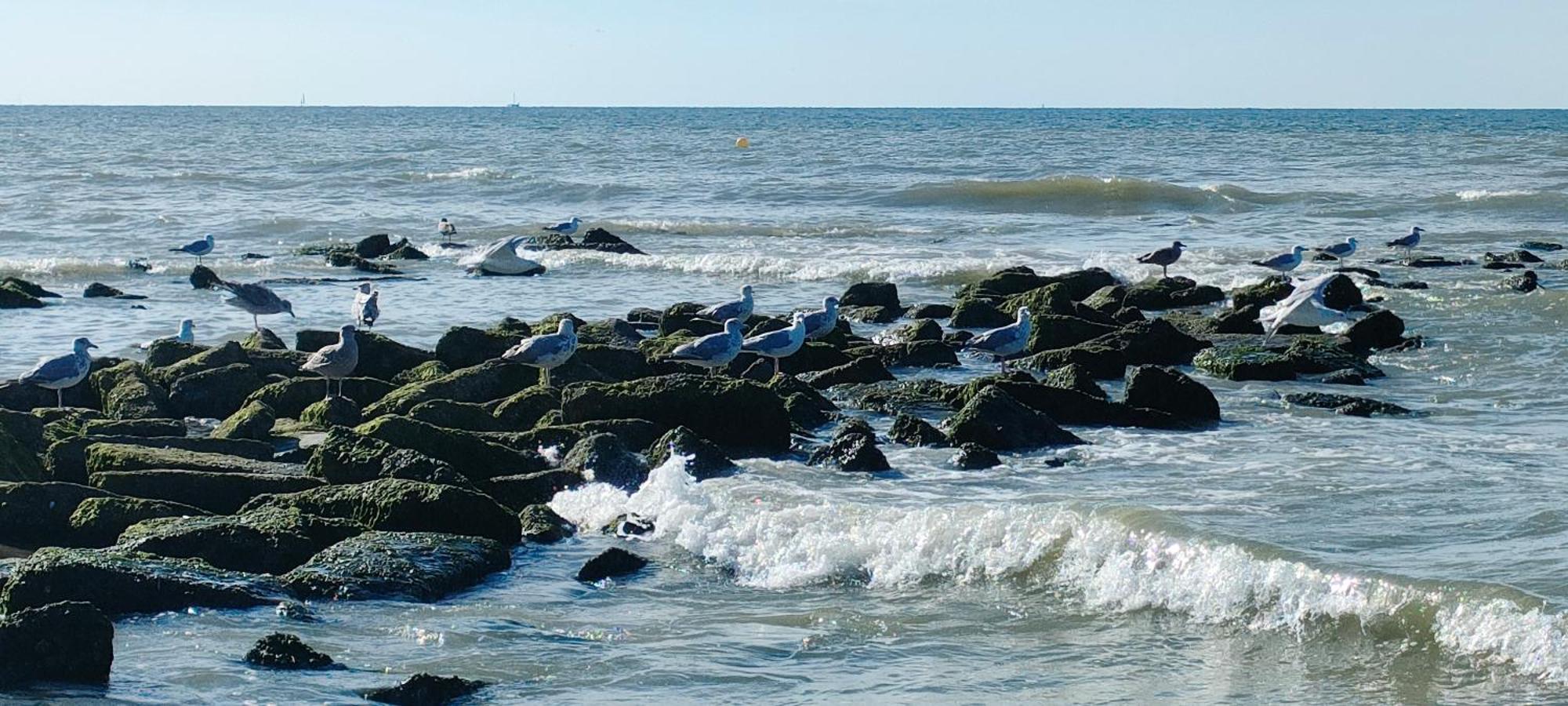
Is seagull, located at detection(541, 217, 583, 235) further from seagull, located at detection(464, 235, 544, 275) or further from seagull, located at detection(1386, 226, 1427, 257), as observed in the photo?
seagull, located at detection(1386, 226, 1427, 257)

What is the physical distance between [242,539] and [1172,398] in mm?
6849

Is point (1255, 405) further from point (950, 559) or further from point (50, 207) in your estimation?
point (50, 207)

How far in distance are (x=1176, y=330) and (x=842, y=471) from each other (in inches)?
242

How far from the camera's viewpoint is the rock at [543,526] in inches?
371

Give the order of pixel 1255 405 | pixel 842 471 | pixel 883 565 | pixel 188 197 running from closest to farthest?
pixel 883 565 < pixel 842 471 < pixel 1255 405 < pixel 188 197

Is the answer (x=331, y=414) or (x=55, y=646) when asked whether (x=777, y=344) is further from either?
(x=55, y=646)

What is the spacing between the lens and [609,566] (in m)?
8.75

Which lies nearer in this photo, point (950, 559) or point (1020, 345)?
point (950, 559)

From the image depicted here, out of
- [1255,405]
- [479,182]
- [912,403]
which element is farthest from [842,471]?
[479,182]

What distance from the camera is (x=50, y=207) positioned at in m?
37.3

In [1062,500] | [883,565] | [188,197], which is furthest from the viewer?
[188,197]

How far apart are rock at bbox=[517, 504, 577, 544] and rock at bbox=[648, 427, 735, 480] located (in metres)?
1.05

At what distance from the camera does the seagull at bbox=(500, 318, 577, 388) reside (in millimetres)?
13375

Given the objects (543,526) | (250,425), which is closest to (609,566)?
(543,526)
